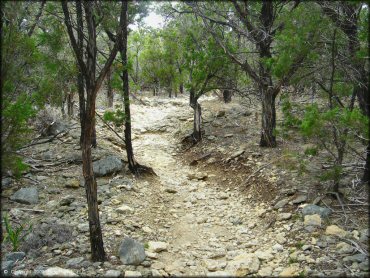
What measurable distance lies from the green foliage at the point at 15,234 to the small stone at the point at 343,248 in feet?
16.8

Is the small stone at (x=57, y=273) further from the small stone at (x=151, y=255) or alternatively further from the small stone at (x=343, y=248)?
the small stone at (x=343, y=248)

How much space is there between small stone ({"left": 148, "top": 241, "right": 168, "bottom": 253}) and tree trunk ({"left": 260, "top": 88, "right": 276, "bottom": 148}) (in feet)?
16.4

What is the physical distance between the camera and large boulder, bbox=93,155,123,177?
8.42 m

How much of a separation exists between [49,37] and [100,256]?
553cm

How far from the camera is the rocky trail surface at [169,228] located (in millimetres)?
4781

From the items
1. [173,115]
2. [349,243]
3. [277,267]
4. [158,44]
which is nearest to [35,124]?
[173,115]

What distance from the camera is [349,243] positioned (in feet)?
16.0

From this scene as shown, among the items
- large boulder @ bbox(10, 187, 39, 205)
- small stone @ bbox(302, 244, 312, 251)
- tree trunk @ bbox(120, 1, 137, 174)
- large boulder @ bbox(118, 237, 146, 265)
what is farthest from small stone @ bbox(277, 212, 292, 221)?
large boulder @ bbox(10, 187, 39, 205)

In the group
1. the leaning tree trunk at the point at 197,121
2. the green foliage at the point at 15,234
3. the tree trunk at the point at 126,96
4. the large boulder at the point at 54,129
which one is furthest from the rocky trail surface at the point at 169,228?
the leaning tree trunk at the point at 197,121

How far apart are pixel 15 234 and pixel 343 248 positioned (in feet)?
17.3

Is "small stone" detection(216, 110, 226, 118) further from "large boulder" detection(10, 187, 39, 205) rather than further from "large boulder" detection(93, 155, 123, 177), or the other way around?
"large boulder" detection(10, 187, 39, 205)

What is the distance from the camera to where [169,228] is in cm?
652

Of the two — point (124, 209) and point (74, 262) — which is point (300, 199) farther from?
point (74, 262)

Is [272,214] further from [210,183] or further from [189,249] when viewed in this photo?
[210,183]
